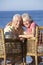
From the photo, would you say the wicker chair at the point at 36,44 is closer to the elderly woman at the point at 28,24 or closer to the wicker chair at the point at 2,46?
the elderly woman at the point at 28,24

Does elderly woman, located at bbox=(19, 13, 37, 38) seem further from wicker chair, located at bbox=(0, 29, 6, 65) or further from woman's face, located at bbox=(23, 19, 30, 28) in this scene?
wicker chair, located at bbox=(0, 29, 6, 65)

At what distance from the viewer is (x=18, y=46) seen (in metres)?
2.85

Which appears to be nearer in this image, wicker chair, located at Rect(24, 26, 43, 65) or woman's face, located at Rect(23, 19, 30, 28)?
wicker chair, located at Rect(24, 26, 43, 65)

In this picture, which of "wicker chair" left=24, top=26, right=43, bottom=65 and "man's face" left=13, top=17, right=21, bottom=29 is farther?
"man's face" left=13, top=17, right=21, bottom=29

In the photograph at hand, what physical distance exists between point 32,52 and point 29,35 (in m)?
0.17

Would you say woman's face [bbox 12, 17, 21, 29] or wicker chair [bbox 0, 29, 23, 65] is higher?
woman's face [bbox 12, 17, 21, 29]

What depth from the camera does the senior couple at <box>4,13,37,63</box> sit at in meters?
2.86

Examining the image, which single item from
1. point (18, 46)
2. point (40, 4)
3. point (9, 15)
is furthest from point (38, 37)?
point (9, 15)

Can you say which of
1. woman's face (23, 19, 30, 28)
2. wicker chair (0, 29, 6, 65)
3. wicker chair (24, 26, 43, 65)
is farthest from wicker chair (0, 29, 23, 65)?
woman's face (23, 19, 30, 28)

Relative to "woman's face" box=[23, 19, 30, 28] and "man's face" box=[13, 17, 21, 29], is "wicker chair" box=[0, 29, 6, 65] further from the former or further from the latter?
"woman's face" box=[23, 19, 30, 28]

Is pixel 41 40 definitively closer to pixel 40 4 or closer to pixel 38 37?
pixel 38 37

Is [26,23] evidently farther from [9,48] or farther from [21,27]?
[9,48]

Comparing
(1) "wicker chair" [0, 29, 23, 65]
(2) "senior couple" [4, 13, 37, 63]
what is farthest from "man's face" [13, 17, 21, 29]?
(1) "wicker chair" [0, 29, 23, 65]

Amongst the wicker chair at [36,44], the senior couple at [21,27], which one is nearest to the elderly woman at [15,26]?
the senior couple at [21,27]
